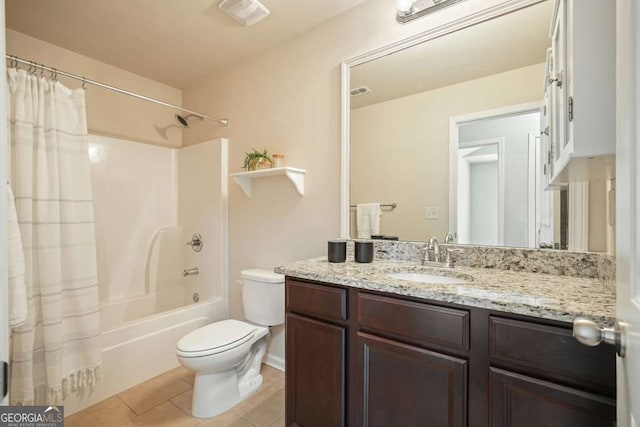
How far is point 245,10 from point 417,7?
1.03 meters

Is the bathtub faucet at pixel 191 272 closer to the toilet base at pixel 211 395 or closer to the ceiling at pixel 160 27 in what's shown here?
the toilet base at pixel 211 395

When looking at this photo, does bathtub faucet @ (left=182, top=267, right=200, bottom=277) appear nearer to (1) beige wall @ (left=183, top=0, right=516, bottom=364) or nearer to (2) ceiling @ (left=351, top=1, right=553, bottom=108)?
(1) beige wall @ (left=183, top=0, right=516, bottom=364)

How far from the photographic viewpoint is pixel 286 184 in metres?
2.17

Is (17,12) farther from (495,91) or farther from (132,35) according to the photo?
(495,91)

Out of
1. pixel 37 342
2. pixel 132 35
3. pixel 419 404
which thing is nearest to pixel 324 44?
pixel 132 35

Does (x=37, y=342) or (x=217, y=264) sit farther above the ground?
(x=217, y=264)

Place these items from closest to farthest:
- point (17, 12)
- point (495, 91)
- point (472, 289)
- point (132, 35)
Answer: point (472, 289) → point (495, 91) → point (17, 12) → point (132, 35)

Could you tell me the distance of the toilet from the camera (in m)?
1.60

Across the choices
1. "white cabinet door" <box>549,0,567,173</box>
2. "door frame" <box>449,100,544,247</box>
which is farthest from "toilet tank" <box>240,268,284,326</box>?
"white cabinet door" <box>549,0,567,173</box>

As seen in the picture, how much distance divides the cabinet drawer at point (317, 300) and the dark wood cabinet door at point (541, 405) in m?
0.56

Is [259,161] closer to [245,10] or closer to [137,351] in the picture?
[245,10]

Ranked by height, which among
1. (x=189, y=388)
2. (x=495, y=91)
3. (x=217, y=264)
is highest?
(x=495, y=91)

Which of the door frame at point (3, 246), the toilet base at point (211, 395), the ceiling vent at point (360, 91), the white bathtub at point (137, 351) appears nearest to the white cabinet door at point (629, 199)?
the door frame at point (3, 246)

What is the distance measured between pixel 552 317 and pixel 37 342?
2.34 metres
